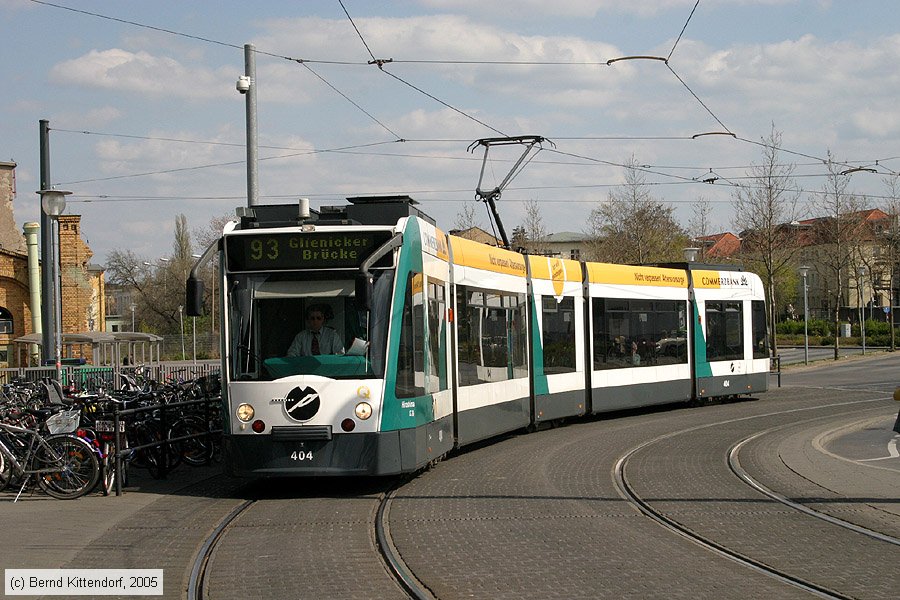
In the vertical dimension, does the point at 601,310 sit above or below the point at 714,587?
above

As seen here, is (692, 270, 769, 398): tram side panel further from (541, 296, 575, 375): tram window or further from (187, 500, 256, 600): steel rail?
(187, 500, 256, 600): steel rail

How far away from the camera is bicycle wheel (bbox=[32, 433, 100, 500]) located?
39.4 feet

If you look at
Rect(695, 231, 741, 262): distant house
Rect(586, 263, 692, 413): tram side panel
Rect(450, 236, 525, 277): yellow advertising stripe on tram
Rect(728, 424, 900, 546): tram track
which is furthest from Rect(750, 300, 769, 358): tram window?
Rect(695, 231, 741, 262): distant house

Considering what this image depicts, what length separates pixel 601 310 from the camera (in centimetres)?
2208

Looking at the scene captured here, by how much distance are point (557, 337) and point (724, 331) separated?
7055mm

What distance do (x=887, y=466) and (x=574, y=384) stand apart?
22.9ft

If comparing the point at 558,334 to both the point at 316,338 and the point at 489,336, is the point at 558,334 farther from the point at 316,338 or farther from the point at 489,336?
the point at 316,338

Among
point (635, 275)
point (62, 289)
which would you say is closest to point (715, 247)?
point (62, 289)

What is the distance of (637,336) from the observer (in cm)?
2306

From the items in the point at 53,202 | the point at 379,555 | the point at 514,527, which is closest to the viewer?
the point at 379,555

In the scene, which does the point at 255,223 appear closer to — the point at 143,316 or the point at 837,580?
the point at 837,580

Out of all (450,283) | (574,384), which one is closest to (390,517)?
(450,283)

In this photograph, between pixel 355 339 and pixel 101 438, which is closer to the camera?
pixel 355 339

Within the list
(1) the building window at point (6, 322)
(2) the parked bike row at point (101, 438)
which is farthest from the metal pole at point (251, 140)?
(1) the building window at point (6, 322)
